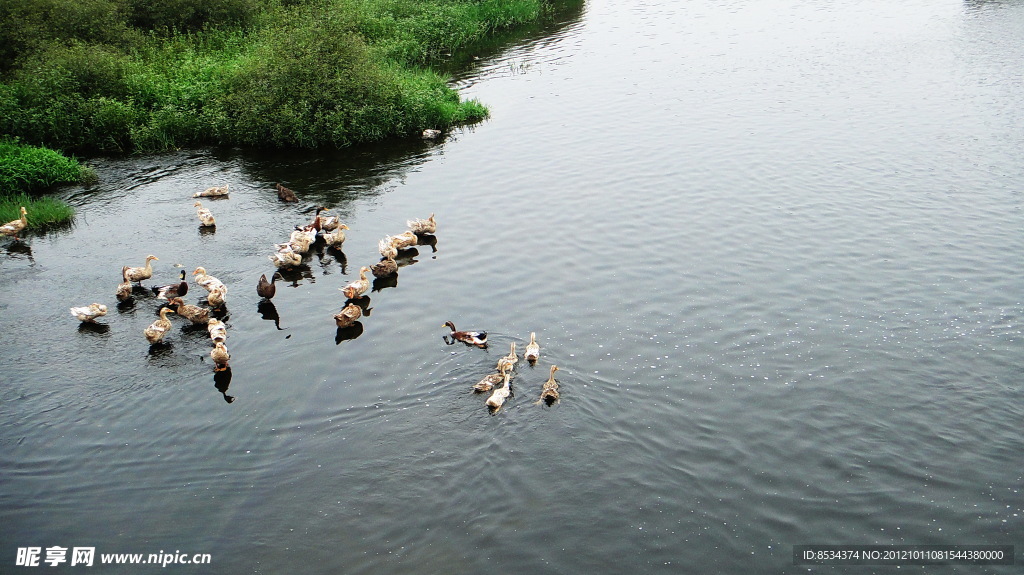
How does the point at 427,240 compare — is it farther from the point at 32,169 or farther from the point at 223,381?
the point at 32,169

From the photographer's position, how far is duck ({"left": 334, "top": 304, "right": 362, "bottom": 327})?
20.0 m

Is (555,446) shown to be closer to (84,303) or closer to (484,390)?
(484,390)

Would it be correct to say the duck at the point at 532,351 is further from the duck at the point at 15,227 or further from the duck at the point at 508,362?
the duck at the point at 15,227

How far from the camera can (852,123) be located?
33.2 meters

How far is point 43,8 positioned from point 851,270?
3646 centimetres

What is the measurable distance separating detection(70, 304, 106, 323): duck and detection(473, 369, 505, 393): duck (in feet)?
33.2

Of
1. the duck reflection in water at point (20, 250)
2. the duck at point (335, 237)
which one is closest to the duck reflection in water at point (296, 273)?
the duck at point (335, 237)

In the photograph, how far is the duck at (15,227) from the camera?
25.8 m

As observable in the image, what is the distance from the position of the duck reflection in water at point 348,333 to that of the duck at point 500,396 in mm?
4828

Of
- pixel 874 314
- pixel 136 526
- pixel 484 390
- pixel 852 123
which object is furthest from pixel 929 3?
pixel 136 526

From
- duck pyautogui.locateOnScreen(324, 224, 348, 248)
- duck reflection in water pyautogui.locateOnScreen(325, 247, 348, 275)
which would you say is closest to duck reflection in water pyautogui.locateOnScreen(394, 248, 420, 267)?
duck reflection in water pyautogui.locateOnScreen(325, 247, 348, 275)

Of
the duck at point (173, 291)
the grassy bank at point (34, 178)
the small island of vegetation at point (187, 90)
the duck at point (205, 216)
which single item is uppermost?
the small island of vegetation at point (187, 90)

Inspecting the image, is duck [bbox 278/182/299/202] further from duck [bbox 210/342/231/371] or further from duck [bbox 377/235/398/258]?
duck [bbox 210/342/231/371]

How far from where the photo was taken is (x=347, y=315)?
789 inches
